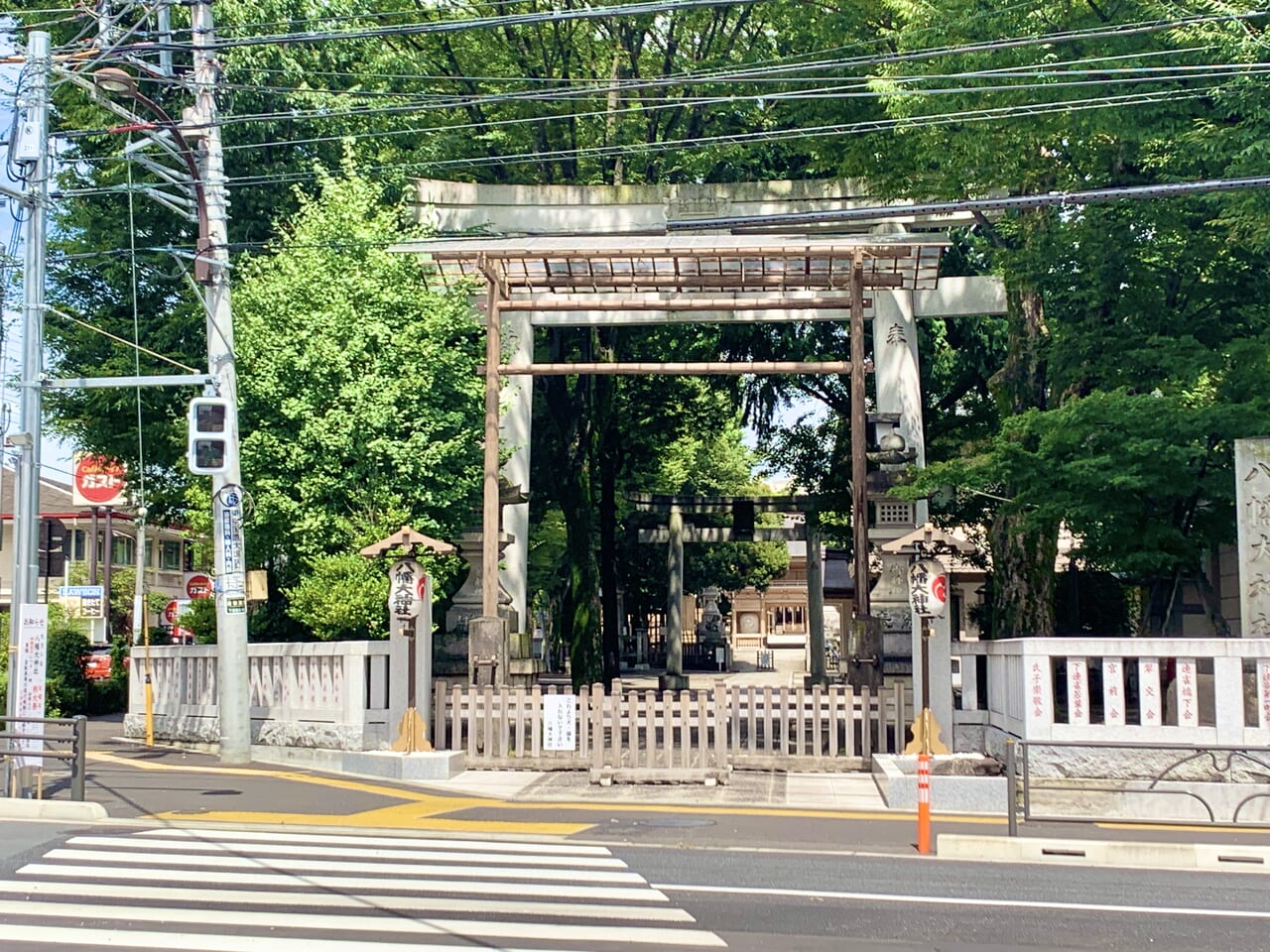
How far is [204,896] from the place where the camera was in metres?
9.93

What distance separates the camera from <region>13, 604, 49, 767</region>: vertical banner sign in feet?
52.5

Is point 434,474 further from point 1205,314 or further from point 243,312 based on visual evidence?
point 1205,314

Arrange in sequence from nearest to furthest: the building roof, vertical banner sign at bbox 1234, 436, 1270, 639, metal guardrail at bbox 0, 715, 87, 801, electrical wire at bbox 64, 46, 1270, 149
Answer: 1. metal guardrail at bbox 0, 715, 87, 801
2. vertical banner sign at bbox 1234, 436, 1270, 639
3. electrical wire at bbox 64, 46, 1270, 149
4. the building roof

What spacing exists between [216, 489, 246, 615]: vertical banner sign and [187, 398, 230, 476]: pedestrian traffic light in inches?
59.1

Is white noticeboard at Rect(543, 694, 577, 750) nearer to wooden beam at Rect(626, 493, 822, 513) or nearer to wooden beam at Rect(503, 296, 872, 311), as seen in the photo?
wooden beam at Rect(503, 296, 872, 311)

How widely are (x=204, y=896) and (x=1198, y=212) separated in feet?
56.0

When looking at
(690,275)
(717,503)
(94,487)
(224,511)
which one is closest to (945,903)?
(690,275)

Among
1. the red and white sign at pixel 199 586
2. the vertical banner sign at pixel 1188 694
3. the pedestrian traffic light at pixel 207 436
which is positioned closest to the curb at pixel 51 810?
the pedestrian traffic light at pixel 207 436

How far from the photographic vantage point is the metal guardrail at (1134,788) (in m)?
12.7

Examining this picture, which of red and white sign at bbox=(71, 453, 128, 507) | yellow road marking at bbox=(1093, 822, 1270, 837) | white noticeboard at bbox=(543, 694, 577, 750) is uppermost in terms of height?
red and white sign at bbox=(71, 453, 128, 507)

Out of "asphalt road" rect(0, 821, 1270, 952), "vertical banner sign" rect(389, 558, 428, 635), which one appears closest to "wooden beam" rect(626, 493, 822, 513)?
"vertical banner sign" rect(389, 558, 428, 635)

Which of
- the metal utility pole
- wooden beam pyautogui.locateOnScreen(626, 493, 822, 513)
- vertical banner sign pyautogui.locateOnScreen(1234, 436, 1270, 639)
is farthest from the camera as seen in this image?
wooden beam pyautogui.locateOnScreen(626, 493, 822, 513)

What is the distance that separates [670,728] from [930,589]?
12.8 feet

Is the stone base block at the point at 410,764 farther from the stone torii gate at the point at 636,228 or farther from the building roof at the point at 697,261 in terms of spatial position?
the stone torii gate at the point at 636,228
